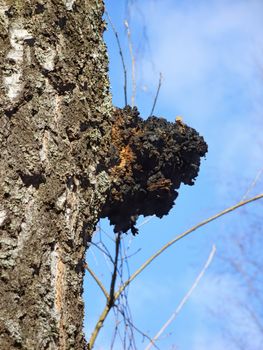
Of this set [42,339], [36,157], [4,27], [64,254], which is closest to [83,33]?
[4,27]

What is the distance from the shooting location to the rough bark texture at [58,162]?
0.88 m

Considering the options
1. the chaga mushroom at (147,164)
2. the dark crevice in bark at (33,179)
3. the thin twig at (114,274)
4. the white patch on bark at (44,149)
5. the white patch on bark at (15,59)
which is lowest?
the dark crevice in bark at (33,179)

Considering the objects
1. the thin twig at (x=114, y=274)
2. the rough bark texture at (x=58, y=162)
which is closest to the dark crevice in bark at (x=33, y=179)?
the rough bark texture at (x=58, y=162)

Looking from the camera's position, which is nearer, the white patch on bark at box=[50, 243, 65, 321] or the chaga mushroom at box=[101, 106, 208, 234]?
the white patch on bark at box=[50, 243, 65, 321]

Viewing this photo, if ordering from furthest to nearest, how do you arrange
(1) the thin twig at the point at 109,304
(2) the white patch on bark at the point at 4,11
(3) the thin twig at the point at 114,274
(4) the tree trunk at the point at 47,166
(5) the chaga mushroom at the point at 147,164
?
1. (3) the thin twig at the point at 114,274
2. (1) the thin twig at the point at 109,304
3. (5) the chaga mushroom at the point at 147,164
4. (2) the white patch on bark at the point at 4,11
5. (4) the tree trunk at the point at 47,166

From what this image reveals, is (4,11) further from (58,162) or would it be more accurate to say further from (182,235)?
(182,235)

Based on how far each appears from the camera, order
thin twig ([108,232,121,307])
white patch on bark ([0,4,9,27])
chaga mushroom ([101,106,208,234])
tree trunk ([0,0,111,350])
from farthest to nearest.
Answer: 1. thin twig ([108,232,121,307])
2. chaga mushroom ([101,106,208,234])
3. white patch on bark ([0,4,9,27])
4. tree trunk ([0,0,111,350])

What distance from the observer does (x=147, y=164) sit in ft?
3.96

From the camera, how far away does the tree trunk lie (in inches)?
34.4

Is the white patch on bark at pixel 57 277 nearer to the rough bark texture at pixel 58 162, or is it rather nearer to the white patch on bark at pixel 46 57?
the rough bark texture at pixel 58 162

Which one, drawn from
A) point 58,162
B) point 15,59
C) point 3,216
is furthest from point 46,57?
point 3,216

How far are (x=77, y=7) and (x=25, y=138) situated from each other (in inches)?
11.4

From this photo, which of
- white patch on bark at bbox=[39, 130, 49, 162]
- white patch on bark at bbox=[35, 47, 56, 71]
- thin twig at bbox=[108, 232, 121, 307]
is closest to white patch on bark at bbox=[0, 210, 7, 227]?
white patch on bark at bbox=[39, 130, 49, 162]

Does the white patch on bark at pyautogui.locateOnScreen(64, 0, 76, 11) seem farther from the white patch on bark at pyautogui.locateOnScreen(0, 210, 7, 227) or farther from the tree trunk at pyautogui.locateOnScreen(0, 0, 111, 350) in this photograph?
the white patch on bark at pyautogui.locateOnScreen(0, 210, 7, 227)
